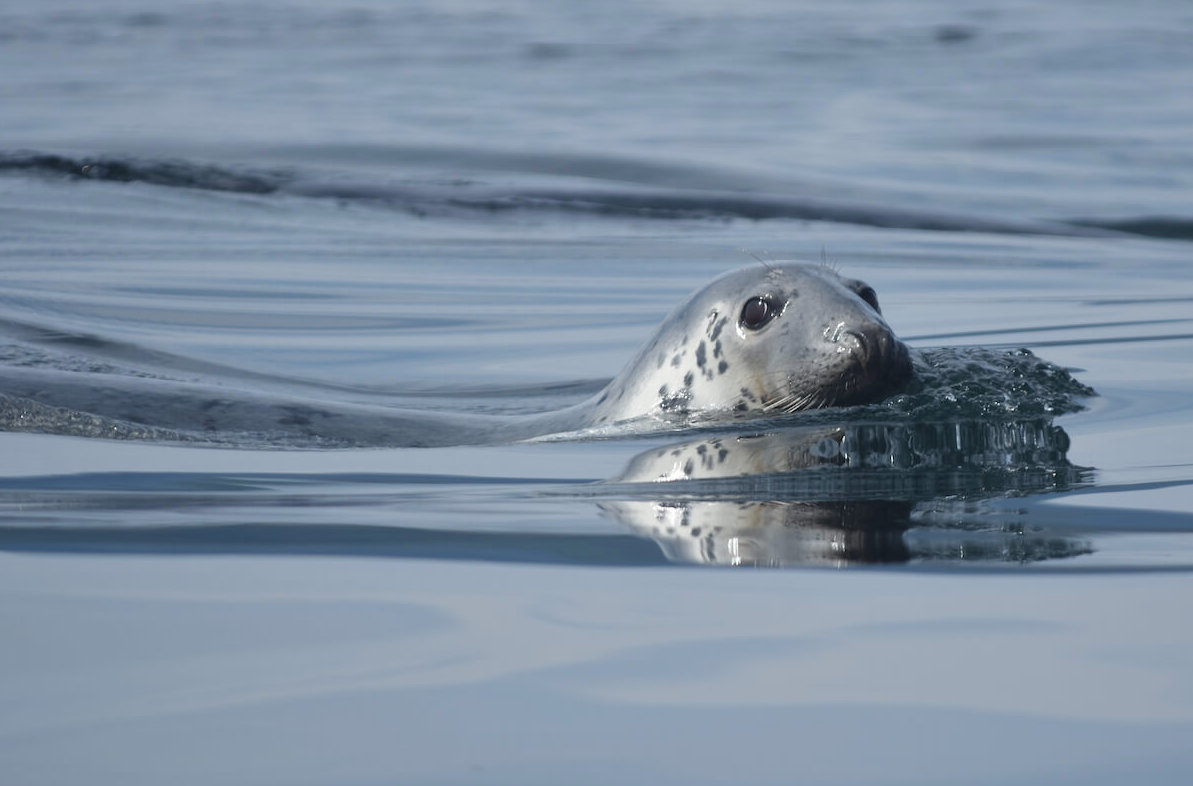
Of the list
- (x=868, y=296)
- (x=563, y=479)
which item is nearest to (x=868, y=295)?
(x=868, y=296)

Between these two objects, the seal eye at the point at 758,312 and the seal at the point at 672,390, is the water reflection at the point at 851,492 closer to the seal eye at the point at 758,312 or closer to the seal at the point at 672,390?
the seal at the point at 672,390

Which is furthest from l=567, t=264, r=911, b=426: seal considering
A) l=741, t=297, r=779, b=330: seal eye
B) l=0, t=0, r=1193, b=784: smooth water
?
l=0, t=0, r=1193, b=784: smooth water

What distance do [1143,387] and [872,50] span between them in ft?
55.8

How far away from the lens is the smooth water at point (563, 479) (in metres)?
2.16

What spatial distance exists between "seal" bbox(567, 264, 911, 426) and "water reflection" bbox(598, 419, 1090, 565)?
0.62 feet

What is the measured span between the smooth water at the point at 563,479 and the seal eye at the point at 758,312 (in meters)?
0.33

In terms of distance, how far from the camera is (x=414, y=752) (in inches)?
81.1

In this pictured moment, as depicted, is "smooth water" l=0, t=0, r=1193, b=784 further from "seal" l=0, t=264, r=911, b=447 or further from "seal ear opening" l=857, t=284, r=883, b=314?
"seal ear opening" l=857, t=284, r=883, b=314

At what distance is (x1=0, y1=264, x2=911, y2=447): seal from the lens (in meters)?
4.45

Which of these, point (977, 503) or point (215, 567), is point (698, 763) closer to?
point (215, 567)

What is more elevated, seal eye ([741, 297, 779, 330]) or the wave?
the wave

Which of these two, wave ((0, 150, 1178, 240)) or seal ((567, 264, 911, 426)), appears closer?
seal ((567, 264, 911, 426))

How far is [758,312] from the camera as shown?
4617 mm

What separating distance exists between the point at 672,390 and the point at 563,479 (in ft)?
3.23
